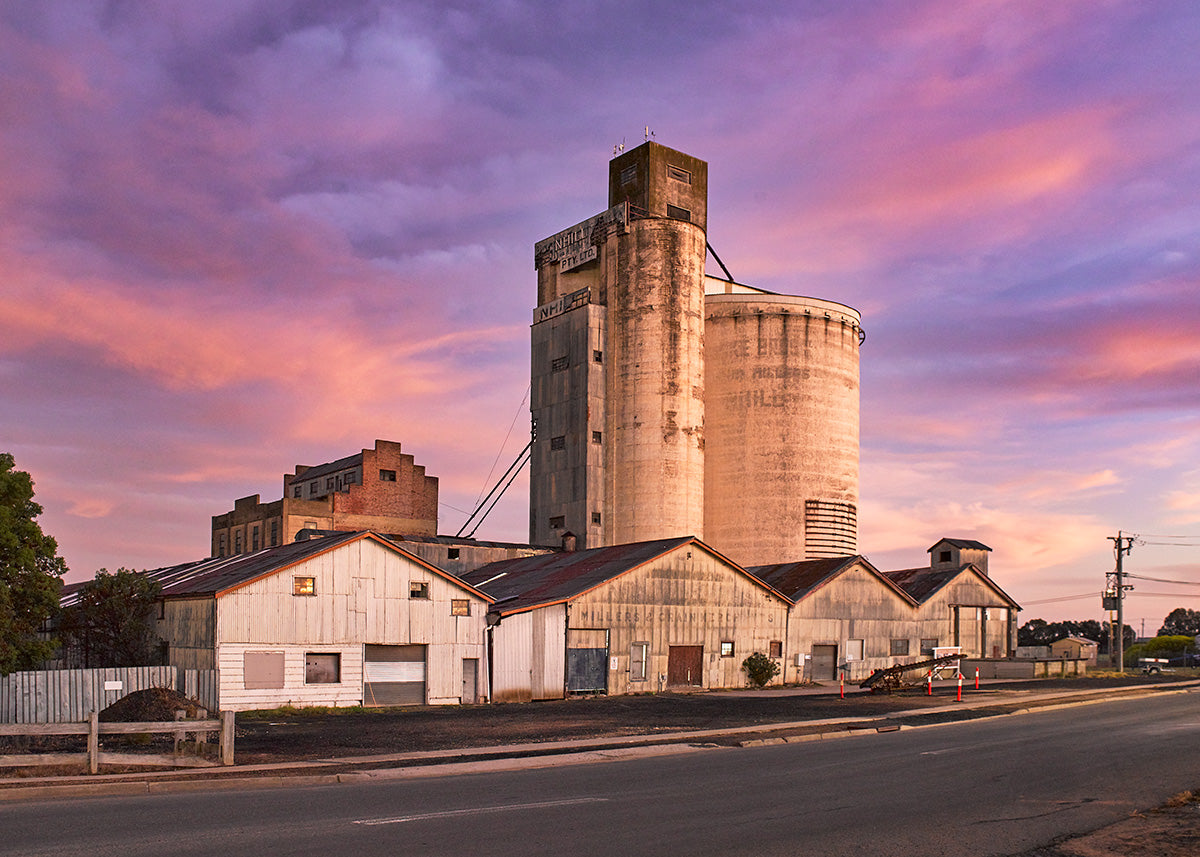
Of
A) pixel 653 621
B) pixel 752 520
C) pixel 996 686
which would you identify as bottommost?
pixel 996 686

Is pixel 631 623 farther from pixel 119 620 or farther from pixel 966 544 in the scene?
pixel 966 544

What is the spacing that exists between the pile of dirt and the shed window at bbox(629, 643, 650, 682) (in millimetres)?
24644

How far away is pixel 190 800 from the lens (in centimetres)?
1770

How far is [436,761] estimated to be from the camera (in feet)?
76.6

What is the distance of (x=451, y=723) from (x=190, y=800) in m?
17.0

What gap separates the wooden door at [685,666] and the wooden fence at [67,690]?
25810 millimetres

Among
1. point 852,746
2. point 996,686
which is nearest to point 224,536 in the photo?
point 996,686

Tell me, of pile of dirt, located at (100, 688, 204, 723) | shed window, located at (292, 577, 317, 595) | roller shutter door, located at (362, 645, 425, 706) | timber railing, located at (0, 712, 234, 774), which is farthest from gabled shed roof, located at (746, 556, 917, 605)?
timber railing, located at (0, 712, 234, 774)

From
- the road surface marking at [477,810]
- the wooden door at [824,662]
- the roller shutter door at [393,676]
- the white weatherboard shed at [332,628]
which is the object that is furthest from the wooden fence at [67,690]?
the wooden door at [824,662]

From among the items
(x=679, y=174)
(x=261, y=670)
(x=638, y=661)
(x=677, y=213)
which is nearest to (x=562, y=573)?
(x=638, y=661)

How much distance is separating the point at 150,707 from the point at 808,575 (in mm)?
43714

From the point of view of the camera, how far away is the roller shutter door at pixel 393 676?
4453 cm

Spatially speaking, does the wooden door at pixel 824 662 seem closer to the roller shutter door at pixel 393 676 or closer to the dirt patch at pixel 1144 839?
the roller shutter door at pixel 393 676

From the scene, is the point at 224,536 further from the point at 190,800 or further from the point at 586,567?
the point at 190,800
